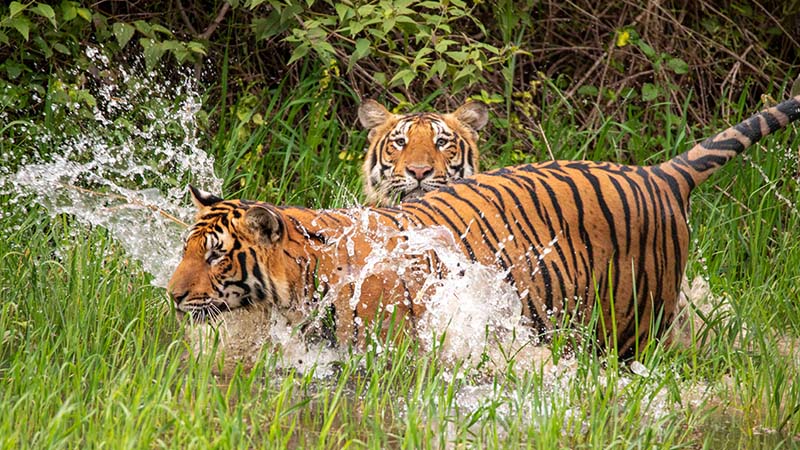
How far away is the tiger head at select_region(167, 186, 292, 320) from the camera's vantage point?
3830 millimetres

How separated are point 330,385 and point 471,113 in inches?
91.8

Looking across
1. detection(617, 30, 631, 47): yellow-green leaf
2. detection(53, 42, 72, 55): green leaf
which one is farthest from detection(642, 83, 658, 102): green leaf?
detection(53, 42, 72, 55): green leaf

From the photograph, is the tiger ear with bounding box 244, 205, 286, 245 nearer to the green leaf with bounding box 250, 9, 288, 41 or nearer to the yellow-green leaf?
the green leaf with bounding box 250, 9, 288, 41

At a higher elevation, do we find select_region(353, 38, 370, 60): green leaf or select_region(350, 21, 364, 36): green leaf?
select_region(350, 21, 364, 36): green leaf

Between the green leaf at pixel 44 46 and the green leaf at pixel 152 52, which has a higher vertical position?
the green leaf at pixel 152 52

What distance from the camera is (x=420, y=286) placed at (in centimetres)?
408

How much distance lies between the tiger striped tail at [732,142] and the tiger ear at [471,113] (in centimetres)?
157

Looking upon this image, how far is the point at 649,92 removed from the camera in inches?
273

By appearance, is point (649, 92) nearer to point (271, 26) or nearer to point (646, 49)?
point (646, 49)

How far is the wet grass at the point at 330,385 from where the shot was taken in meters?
3.26

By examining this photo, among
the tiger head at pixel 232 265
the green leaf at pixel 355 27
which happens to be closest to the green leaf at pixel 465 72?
the green leaf at pixel 355 27

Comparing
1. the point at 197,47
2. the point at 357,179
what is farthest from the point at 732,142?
the point at 197,47

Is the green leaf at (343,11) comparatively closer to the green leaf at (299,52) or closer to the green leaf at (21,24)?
the green leaf at (299,52)

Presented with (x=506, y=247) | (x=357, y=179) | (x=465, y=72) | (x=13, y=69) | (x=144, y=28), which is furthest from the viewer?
(x=357, y=179)
